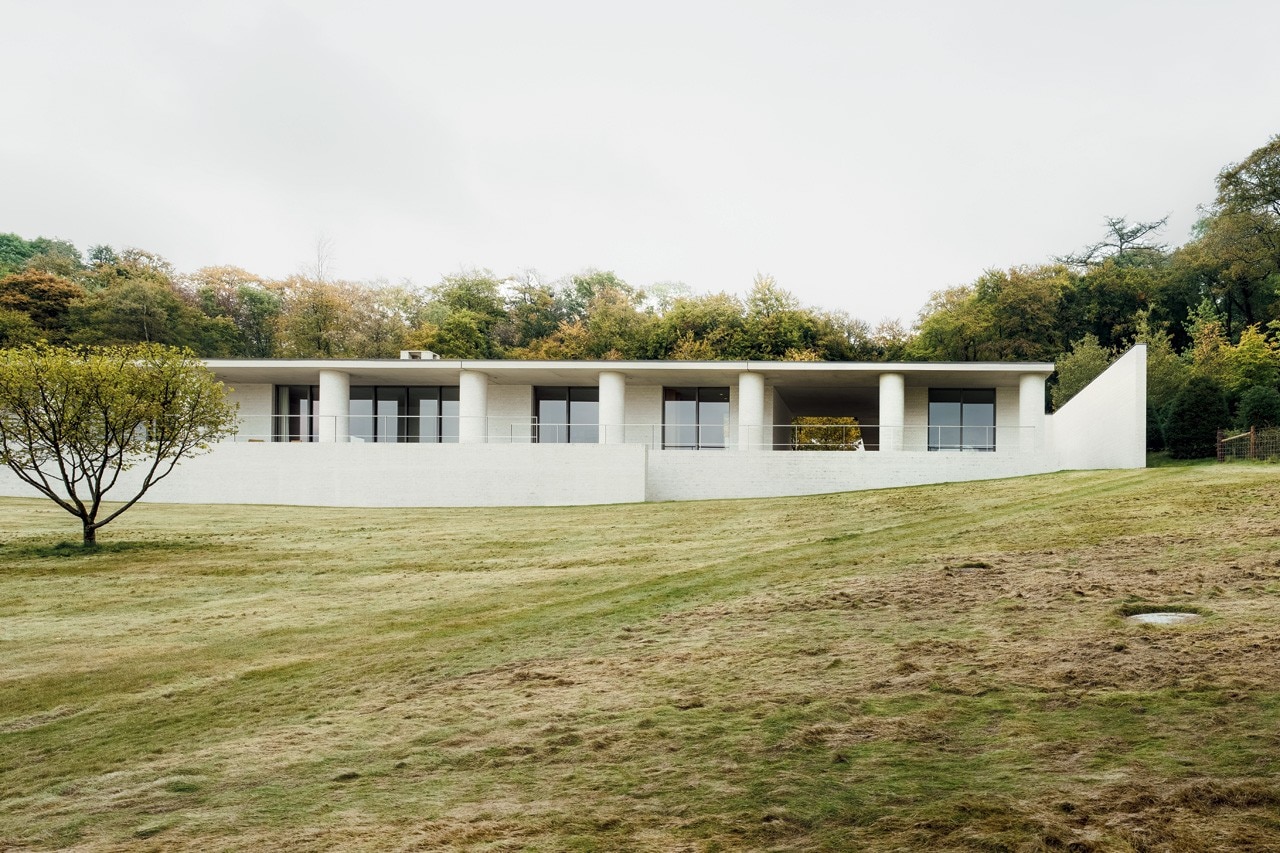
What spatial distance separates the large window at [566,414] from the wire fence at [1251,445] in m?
17.2

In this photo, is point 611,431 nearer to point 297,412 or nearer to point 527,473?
point 527,473

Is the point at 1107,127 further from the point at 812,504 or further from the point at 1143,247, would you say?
the point at 812,504

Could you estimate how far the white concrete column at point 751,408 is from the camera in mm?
24578

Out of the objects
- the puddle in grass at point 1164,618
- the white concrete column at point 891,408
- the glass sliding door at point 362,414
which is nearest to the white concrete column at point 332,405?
the glass sliding door at point 362,414

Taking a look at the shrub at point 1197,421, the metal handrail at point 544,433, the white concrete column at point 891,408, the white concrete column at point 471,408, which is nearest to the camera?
the shrub at point 1197,421

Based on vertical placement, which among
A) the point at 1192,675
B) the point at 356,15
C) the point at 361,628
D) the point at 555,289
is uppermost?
the point at 356,15

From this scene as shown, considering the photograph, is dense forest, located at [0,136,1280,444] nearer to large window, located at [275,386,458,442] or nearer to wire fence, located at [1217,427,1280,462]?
wire fence, located at [1217,427,1280,462]

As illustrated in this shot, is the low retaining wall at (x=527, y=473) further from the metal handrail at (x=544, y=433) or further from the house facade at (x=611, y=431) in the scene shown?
the metal handrail at (x=544, y=433)

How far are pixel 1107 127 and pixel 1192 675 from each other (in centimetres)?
4720

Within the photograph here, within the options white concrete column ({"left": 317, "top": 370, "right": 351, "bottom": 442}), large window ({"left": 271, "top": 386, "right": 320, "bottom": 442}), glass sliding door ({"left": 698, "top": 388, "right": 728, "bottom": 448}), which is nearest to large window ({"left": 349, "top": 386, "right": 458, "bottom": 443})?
large window ({"left": 271, "top": 386, "right": 320, "bottom": 442})

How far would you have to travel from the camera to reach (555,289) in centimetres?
5931

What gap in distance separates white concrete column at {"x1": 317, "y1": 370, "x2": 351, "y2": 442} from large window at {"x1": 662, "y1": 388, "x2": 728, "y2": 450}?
32.0 feet

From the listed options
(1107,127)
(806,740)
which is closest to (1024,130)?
(1107,127)

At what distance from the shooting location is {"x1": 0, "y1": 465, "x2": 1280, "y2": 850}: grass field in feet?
10.7
